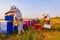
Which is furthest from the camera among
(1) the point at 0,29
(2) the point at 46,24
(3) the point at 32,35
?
(2) the point at 46,24

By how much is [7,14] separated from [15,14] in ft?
1.34

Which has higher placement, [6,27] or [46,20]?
[46,20]

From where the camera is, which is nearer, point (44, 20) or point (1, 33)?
point (1, 33)

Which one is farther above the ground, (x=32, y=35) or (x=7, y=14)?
(x=7, y=14)

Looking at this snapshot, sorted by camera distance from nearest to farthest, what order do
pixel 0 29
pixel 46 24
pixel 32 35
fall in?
pixel 32 35 < pixel 0 29 < pixel 46 24

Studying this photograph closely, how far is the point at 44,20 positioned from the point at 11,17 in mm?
1323

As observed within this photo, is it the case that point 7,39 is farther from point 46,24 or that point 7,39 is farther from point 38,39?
point 46,24

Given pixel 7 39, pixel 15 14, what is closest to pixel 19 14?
pixel 15 14

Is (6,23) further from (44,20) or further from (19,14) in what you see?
(44,20)

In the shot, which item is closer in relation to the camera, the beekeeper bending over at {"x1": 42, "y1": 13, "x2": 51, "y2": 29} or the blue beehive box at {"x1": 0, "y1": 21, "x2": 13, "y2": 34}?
the blue beehive box at {"x1": 0, "y1": 21, "x2": 13, "y2": 34}

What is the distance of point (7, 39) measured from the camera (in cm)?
418

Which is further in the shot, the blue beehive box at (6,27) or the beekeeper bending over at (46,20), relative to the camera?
the beekeeper bending over at (46,20)

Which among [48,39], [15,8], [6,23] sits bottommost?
[48,39]

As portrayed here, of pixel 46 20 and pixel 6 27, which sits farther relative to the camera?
pixel 46 20
